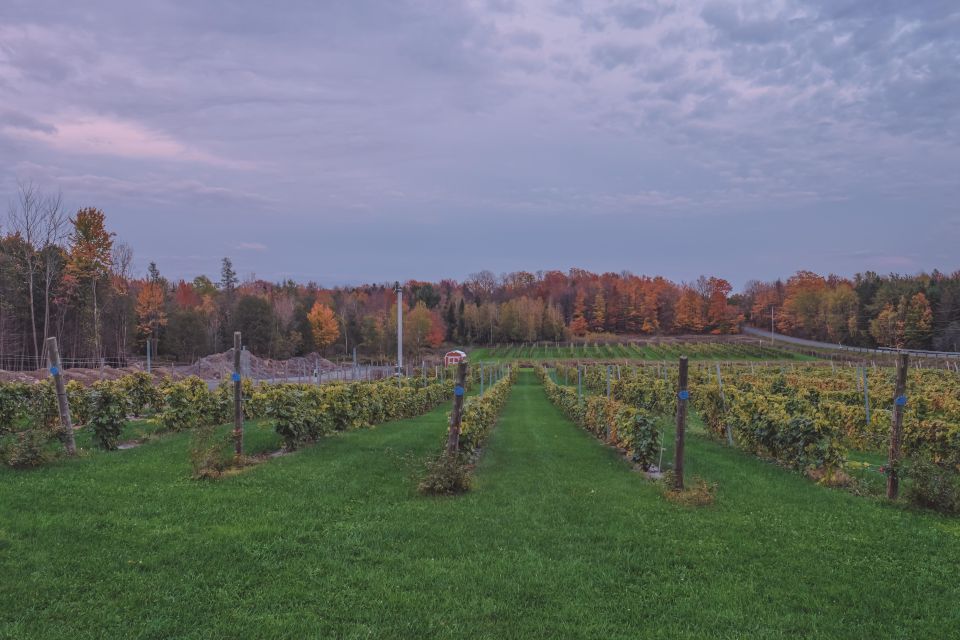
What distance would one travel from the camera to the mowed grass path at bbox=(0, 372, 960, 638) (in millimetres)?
3986

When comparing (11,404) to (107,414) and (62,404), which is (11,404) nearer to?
(107,414)

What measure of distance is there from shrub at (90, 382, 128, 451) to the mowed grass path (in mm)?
2047

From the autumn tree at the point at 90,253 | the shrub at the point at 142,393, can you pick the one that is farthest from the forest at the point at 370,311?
the shrub at the point at 142,393

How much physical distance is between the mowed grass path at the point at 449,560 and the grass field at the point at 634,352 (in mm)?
58433

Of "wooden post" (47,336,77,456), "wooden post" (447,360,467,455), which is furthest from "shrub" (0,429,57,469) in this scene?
"wooden post" (447,360,467,455)

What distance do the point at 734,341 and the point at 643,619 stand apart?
92360mm

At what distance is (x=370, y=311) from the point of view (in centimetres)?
10512

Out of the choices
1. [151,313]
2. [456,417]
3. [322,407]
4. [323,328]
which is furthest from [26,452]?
[323,328]

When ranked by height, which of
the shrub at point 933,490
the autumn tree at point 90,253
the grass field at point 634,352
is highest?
the autumn tree at point 90,253

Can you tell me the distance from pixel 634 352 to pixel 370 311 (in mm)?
49954

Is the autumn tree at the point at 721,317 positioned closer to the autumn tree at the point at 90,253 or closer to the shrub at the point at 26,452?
the autumn tree at the point at 90,253

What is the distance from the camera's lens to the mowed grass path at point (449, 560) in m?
3.99

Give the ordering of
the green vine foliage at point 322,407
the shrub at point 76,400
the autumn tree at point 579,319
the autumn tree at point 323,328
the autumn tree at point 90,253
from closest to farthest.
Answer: the green vine foliage at point 322,407 → the shrub at point 76,400 → the autumn tree at point 90,253 → the autumn tree at point 323,328 → the autumn tree at point 579,319

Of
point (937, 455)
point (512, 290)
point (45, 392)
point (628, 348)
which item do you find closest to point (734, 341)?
point (628, 348)
